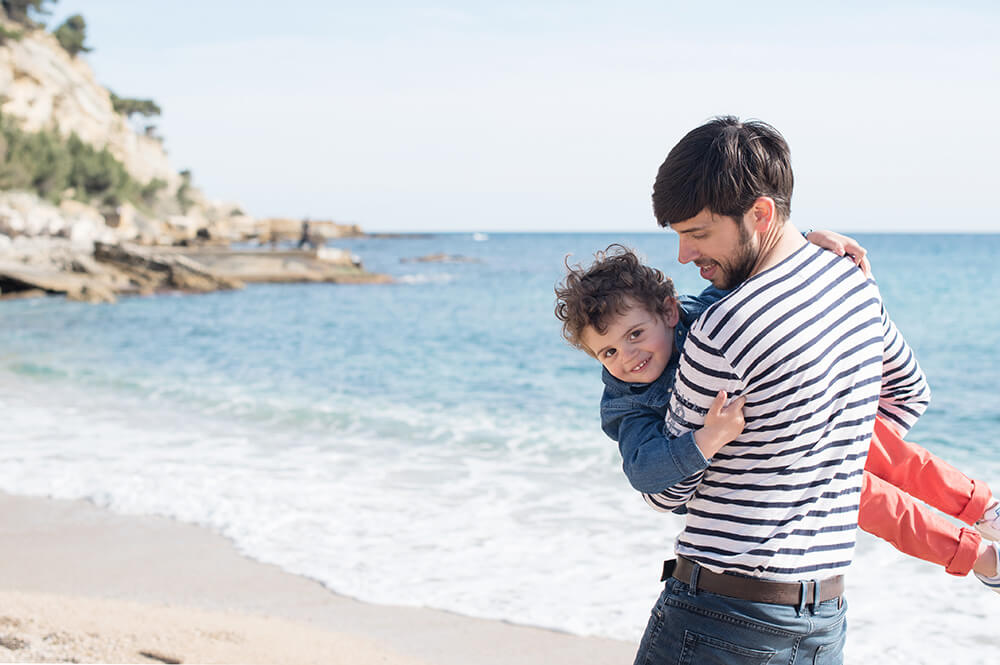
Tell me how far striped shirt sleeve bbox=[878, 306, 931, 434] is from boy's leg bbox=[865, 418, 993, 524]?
0.06 metres

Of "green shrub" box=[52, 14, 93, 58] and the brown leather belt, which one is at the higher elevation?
"green shrub" box=[52, 14, 93, 58]

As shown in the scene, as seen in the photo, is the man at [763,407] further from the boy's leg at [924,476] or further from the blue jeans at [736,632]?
the boy's leg at [924,476]

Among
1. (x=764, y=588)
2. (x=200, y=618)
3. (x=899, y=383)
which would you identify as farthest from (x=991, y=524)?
(x=200, y=618)

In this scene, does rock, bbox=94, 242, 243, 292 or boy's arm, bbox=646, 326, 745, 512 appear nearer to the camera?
boy's arm, bbox=646, 326, 745, 512

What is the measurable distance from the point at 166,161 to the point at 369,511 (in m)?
73.7

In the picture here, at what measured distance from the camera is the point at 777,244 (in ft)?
5.90

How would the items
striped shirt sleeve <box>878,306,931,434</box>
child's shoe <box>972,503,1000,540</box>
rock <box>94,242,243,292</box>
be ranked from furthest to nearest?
rock <box>94,242,243,292</box> → child's shoe <box>972,503,1000,540</box> → striped shirt sleeve <box>878,306,931,434</box>

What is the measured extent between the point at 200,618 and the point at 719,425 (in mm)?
3327

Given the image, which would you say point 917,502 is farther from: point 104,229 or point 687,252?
point 104,229

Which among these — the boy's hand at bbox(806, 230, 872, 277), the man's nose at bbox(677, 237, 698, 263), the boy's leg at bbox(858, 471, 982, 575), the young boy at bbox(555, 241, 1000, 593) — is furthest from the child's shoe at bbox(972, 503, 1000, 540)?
the man's nose at bbox(677, 237, 698, 263)

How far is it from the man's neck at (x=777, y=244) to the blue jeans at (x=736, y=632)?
0.69m

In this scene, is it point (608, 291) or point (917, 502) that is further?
point (917, 502)

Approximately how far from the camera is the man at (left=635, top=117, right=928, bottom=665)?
1.70 meters

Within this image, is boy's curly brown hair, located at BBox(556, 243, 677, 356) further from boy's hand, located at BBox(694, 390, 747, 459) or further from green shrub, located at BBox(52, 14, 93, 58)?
green shrub, located at BBox(52, 14, 93, 58)
